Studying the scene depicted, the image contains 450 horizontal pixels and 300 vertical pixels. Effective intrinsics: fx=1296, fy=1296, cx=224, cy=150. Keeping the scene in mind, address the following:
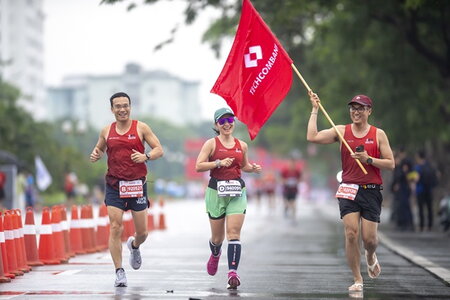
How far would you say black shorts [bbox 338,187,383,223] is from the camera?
1302 centimetres

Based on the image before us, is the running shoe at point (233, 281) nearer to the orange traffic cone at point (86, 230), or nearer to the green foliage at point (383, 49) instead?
the orange traffic cone at point (86, 230)

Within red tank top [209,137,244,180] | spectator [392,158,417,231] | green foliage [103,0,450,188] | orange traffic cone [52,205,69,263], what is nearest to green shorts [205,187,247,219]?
red tank top [209,137,244,180]

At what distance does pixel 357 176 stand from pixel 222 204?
157cm

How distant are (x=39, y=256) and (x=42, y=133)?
45288 millimetres

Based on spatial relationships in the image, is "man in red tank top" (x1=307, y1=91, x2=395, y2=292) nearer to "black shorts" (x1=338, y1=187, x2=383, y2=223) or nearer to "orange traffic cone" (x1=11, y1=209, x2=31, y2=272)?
"black shorts" (x1=338, y1=187, x2=383, y2=223)

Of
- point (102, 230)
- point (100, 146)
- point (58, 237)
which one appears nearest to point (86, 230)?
point (102, 230)

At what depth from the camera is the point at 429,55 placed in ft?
101

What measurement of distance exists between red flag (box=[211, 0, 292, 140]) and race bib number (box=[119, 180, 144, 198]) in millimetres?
1622

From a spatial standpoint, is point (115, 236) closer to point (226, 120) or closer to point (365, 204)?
point (226, 120)

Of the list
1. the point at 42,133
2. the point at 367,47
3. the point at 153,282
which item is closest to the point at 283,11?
the point at 367,47

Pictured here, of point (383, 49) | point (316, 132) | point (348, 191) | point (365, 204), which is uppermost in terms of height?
point (383, 49)

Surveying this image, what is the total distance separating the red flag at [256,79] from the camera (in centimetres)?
1467

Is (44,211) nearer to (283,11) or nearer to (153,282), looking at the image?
(153,282)

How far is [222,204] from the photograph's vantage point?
1379 centimetres
